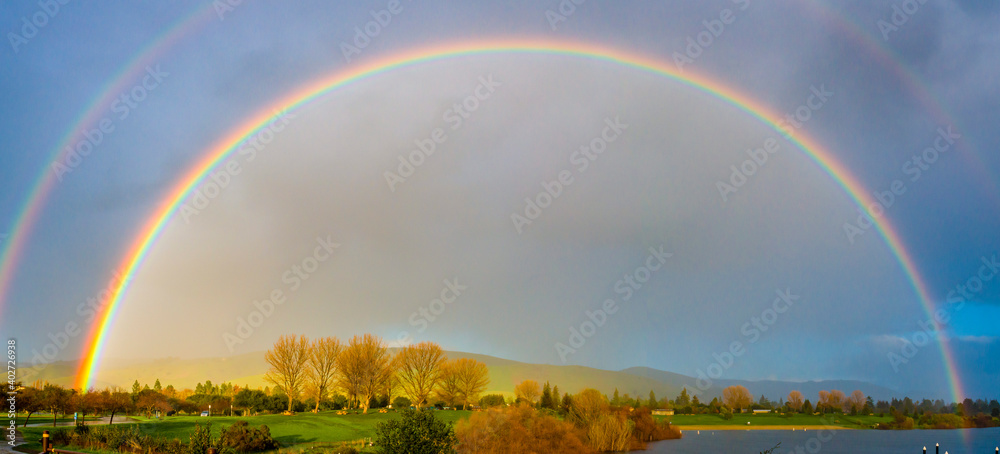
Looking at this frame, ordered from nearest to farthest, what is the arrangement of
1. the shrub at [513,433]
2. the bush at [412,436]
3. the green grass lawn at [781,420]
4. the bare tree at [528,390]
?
the bush at [412,436] < the shrub at [513,433] < the bare tree at [528,390] < the green grass lawn at [781,420]

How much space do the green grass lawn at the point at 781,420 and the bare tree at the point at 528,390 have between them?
44.7 m

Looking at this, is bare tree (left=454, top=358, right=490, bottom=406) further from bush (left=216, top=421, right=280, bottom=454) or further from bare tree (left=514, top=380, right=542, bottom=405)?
bush (left=216, top=421, right=280, bottom=454)

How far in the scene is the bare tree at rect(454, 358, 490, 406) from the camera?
100000 mm

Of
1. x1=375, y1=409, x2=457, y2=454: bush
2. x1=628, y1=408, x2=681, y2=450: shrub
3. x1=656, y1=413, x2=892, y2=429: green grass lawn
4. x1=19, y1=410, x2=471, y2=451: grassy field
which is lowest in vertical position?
x1=656, y1=413, x2=892, y2=429: green grass lawn

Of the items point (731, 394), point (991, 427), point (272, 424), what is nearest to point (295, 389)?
point (272, 424)

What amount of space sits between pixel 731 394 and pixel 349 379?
402ft

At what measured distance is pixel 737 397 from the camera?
584ft

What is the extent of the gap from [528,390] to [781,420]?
84886 mm

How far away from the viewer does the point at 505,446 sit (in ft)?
172

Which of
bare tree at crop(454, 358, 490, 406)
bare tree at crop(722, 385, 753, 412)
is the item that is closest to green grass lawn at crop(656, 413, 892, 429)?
bare tree at crop(722, 385, 753, 412)

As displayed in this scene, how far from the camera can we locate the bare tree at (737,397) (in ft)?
576

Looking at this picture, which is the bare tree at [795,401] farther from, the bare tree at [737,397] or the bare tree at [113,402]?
the bare tree at [113,402]

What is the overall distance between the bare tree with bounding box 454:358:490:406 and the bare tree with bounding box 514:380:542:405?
9331mm

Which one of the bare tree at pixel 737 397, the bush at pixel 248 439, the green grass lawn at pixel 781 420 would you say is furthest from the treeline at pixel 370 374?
the bare tree at pixel 737 397
